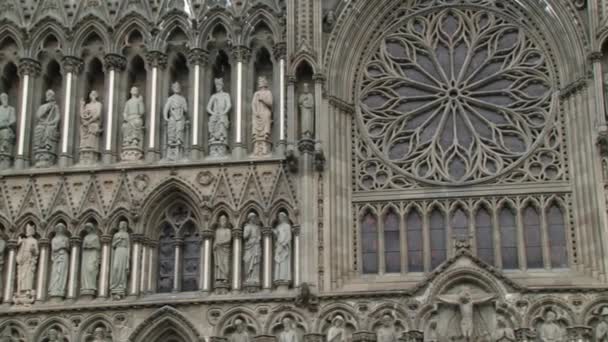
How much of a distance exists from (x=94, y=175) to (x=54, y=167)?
3.13ft

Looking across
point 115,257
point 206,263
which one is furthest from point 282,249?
point 115,257

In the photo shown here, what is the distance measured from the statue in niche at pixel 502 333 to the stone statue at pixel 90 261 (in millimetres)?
8413

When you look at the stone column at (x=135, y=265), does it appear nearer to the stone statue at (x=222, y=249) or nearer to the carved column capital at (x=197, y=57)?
the stone statue at (x=222, y=249)

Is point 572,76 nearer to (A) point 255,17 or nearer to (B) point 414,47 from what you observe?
(B) point 414,47

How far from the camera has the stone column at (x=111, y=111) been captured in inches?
1033

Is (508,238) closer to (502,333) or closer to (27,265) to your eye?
(502,333)

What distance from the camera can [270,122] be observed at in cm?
Result: 2609

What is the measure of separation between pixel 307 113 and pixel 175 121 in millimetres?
3010

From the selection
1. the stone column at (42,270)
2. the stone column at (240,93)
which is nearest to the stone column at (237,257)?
the stone column at (240,93)

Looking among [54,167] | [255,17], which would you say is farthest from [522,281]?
[54,167]

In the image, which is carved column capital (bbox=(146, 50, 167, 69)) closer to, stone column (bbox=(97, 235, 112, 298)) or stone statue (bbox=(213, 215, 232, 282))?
stone statue (bbox=(213, 215, 232, 282))

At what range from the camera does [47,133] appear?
26.5 m

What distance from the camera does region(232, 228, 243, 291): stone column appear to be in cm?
2469

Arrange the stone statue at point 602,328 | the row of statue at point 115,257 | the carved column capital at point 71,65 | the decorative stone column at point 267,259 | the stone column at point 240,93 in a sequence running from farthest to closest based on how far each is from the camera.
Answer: the carved column capital at point 71,65 → the stone column at point 240,93 → the row of statue at point 115,257 → the decorative stone column at point 267,259 → the stone statue at point 602,328
